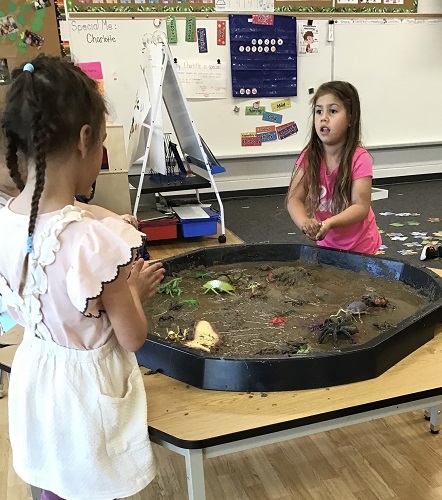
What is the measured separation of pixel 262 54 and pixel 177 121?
1354 mm

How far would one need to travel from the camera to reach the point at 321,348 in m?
1.09

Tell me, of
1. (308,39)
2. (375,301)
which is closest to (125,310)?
(375,301)

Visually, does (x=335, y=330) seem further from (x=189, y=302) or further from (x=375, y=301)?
(x=189, y=302)

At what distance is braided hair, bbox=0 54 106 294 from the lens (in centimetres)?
76

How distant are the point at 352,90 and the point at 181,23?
2542mm

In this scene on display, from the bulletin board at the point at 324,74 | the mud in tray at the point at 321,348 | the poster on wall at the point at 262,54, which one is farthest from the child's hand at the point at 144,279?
the poster on wall at the point at 262,54

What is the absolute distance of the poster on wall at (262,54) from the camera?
411 centimetres

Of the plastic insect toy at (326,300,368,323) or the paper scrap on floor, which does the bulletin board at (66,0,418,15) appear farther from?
the plastic insect toy at (326,300,368,323)

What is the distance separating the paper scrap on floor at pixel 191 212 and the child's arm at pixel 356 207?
1414 millimetres

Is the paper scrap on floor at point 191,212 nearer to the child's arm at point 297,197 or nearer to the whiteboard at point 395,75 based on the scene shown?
the child's arm at point 297,197

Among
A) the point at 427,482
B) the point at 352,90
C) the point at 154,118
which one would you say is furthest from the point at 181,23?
the point at 427,482

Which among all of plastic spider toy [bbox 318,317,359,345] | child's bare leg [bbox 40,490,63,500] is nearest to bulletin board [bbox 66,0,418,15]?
plastic spider toy [bbox 318,317,359,345]

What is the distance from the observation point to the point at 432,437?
160 centimetres

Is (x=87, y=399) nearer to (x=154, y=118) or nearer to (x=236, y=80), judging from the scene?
(x=154, y=118)
